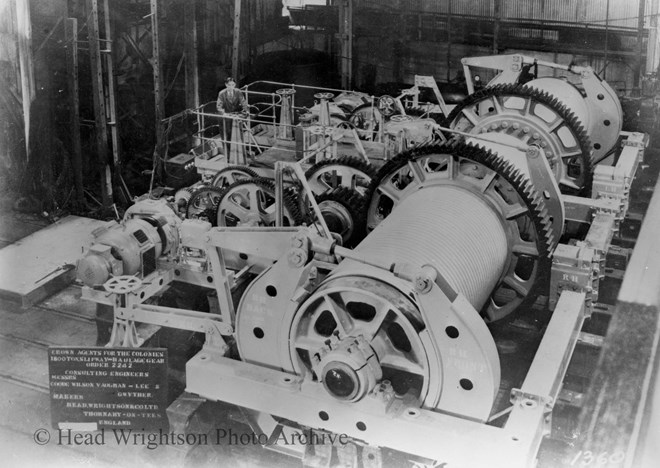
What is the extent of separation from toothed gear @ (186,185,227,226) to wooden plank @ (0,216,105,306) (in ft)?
3.77

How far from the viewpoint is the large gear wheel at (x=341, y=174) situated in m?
9.30

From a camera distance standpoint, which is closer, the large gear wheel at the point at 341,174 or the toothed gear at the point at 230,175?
the large gear wheel at the point at 341,174

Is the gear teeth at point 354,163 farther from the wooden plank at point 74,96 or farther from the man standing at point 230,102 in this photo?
the wooden plank at point 74,96

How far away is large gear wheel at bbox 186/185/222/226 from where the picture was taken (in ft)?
34.4

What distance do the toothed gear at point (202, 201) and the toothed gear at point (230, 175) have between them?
0.19 m

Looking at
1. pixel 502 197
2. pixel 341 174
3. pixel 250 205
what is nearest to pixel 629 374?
pixel 502 197

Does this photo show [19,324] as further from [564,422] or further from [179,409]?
[564,422]

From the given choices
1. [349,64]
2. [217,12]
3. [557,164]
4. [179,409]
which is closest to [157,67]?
[217,12]

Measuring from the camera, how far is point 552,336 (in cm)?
634

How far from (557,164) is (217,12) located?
9600 millimetres

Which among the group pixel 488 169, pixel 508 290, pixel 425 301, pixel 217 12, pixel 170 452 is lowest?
pixel 170 452

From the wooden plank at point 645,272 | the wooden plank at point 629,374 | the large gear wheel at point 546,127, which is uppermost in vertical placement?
the large gear wheel at point 546,127

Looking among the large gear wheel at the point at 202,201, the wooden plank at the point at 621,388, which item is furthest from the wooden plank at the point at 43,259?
the wooden plank at the point at 621,388

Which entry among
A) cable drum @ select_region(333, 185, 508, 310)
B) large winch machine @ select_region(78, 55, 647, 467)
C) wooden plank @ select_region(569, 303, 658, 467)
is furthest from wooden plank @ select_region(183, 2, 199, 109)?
wooden plank @ select_region(569, 303, 658, 467)
